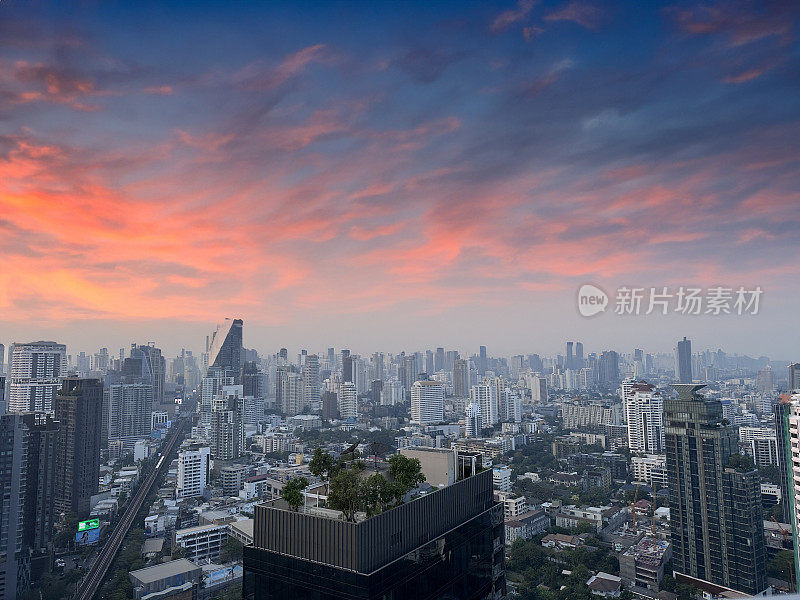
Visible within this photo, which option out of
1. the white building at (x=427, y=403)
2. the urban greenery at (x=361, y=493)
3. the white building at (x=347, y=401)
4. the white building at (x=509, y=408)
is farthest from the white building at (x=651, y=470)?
the urban greenery at (x=361, y=493)

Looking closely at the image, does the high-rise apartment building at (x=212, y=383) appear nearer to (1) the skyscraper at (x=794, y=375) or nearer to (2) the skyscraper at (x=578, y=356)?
(2) the skyscraper at (x=578, y=356)

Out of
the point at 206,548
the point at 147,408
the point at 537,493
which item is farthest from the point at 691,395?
the point at 147,408

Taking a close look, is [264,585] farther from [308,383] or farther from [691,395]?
[308,383]

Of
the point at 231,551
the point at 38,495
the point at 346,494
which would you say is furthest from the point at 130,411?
the point at 346,494

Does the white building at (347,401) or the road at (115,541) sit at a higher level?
the white building at (347,401)

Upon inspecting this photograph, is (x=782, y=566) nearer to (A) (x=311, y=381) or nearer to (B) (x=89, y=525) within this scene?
(B) (x=89, y=525)

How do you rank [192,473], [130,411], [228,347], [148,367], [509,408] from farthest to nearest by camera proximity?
1. [509,408]
2. [228,347]
3. [148,367]
4. [130,411]
5. [192,473]
